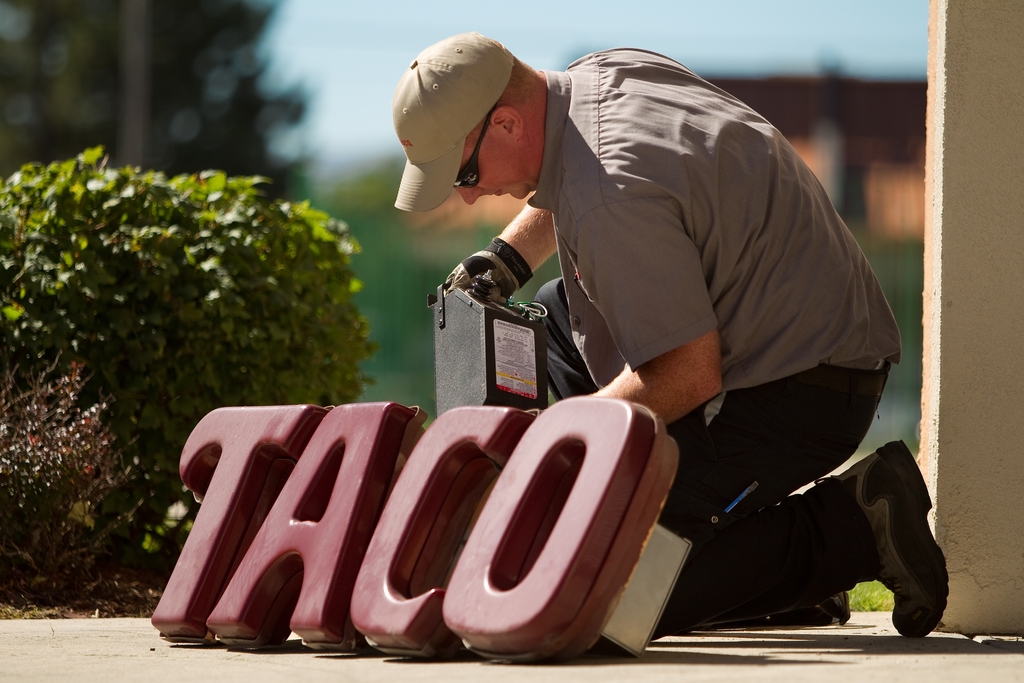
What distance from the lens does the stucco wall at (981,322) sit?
3104 mm

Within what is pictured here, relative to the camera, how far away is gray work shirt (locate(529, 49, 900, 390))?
2.61 m

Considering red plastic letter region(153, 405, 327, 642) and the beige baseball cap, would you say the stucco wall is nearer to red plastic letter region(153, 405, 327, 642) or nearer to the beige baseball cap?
the beige baseball cap

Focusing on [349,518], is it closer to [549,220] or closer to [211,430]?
[211,430]

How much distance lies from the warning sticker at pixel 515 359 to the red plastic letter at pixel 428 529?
13.6 inches

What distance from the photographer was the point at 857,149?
25.9 meters

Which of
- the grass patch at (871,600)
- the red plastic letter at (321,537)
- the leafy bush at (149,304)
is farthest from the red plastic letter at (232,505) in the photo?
the grass patch at (871,600)

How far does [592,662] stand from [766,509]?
2.73ft

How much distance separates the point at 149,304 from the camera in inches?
172

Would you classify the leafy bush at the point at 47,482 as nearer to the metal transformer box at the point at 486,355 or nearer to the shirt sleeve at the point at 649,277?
the metal transformer box at the point at 486,355

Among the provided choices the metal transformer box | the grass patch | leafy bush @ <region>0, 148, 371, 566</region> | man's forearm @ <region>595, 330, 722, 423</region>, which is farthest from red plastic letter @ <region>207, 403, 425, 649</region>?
the grass patch

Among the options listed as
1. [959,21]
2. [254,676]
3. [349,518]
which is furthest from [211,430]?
[959,21]

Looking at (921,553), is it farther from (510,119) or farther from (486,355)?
(510,119)

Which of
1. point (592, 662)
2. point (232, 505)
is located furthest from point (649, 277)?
point (232, 505)

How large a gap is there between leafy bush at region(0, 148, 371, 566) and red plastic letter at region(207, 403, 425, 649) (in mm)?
1611
